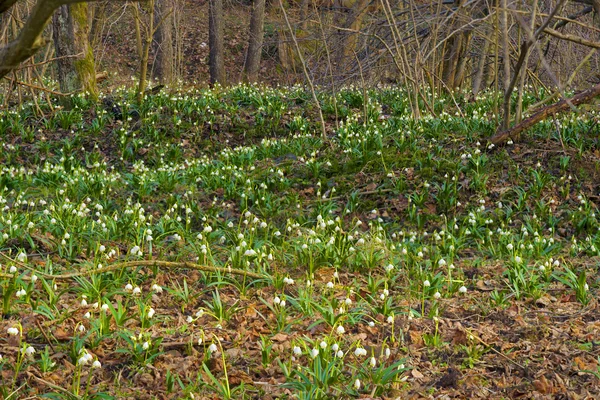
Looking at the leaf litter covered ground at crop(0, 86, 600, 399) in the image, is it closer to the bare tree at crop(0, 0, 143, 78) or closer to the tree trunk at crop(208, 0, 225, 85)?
the bare tree at crop(0, 0, 143, 78)

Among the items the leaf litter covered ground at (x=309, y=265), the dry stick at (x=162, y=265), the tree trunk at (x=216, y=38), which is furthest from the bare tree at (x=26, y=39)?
the tree trunk at (x=216, y=38)

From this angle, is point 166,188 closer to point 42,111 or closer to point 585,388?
point 42,111

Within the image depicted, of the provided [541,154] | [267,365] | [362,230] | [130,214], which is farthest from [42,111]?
[267,365]

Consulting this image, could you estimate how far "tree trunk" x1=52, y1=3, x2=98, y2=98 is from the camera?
10719 millimetres

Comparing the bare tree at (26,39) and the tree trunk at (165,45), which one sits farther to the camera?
the tree trunk at (165,45)

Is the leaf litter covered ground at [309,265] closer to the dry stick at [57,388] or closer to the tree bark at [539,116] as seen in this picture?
the dry stick at [57,388]

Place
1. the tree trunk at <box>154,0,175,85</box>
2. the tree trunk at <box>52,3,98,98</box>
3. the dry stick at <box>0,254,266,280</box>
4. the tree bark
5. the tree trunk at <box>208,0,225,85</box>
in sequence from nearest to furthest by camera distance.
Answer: the dry stick at <box>0,254,266,280</box>
the tree bark
the tree trunk at <box>52,3,98,98</box>
the tree trunk at <box>154,0,175,85</box>
the tree trunk at <box>208,0,225,85</box>

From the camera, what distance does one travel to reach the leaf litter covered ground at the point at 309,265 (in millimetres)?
3408

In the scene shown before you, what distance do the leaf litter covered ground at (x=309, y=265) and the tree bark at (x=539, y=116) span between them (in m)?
0.17

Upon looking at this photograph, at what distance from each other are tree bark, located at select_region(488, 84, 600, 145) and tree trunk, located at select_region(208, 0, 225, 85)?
35.0ft

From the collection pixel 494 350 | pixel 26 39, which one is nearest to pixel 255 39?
pixel 494 350

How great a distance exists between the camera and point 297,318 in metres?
4.10

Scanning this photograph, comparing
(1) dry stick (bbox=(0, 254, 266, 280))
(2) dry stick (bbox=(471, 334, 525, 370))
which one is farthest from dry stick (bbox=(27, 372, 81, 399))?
(2) dry stick (bbox=(471, 334, 525, 370))

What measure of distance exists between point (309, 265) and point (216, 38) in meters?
13.5
